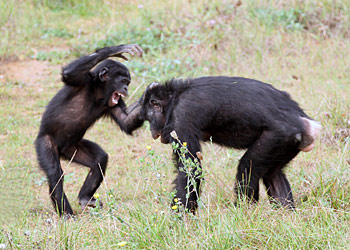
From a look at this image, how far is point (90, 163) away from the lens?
5949 mm

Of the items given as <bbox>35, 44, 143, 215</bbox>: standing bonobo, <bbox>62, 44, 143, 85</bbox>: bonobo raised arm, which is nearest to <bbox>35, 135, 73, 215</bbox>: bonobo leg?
<bbox>35, 44, 143, 215</bbox>: standing bonobo

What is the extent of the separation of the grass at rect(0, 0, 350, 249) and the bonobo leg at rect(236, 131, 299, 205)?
24 cm

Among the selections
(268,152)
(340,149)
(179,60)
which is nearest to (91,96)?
(268,152)

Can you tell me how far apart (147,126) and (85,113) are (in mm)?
2051

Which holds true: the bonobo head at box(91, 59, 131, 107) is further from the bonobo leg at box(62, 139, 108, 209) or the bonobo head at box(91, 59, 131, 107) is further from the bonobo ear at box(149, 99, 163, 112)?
the bonobo ear at box(149, 99, 163, 112)

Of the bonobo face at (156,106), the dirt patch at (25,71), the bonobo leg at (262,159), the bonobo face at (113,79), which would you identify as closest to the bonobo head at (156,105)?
the bonobo face at (156,106)

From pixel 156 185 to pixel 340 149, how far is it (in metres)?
2.17

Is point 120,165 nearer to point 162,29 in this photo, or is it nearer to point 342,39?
point 162,29

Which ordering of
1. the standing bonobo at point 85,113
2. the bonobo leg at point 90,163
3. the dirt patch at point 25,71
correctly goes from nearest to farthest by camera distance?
the standing bonobo at point 85,113 < the bonobo leg at point 90,163 < the dirt patch at point 25,71

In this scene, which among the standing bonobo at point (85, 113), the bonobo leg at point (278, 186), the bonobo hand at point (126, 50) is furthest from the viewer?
the standing bonobo at point (85, 113)

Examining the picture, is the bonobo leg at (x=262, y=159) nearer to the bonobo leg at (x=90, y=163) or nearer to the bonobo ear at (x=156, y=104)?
the bonobo ear at (x=156, y=104)

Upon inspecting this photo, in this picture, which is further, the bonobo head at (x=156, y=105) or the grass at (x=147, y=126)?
the bonobo head at (x=156, y=105)

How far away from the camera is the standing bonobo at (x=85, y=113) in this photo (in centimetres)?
573

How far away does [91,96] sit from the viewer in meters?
6.05
